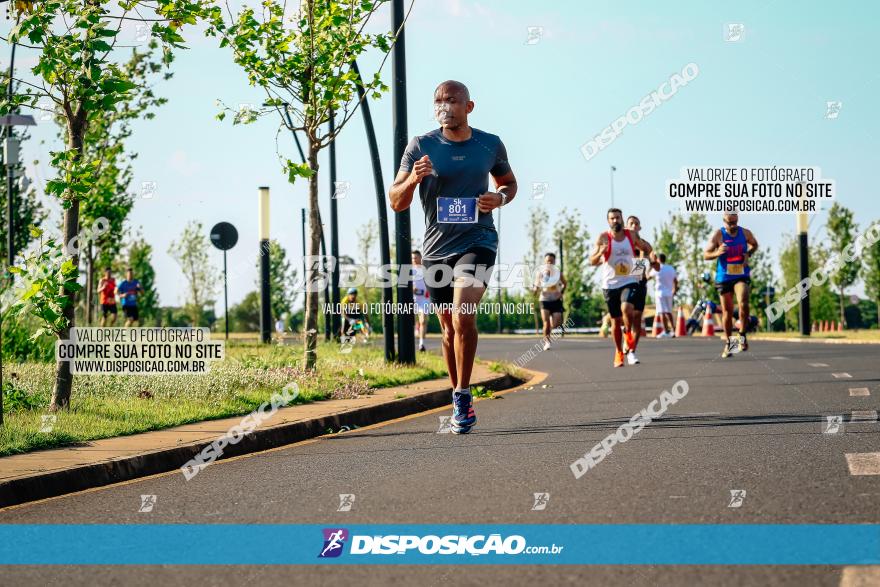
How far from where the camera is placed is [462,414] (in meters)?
8.62

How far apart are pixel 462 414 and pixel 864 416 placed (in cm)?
339

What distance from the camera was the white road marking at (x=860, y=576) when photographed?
12.9 ft

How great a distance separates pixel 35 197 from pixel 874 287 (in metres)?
37.5

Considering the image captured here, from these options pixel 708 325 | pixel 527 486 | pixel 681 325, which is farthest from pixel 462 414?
pixel 681 325

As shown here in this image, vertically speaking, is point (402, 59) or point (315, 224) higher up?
point (402, 59)

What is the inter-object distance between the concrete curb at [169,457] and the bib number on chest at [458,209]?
2297 millimetres

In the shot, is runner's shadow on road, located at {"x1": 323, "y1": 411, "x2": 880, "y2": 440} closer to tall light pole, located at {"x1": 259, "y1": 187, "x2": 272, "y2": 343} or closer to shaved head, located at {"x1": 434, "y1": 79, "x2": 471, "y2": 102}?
shaved head, located at {"x1": 434, "y1": 79, "x2": 471, "y2": 102}

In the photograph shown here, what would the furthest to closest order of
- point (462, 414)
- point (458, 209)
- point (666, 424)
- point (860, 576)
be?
point (666, 424), point (462, 414), point (458, 209), point (860, 576)

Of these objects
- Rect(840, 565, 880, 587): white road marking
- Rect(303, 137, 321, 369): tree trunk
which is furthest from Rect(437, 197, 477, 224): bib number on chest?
Rect(303, 137, 321, 369): tree trunk

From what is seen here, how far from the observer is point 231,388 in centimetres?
1154

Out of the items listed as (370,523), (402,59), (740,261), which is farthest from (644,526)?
(740,261)

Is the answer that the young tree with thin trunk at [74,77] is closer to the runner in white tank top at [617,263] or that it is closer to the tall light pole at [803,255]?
the runner in white tank top at [617,263]

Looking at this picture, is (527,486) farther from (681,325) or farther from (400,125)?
(681,325)

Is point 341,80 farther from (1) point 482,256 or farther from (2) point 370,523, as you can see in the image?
(2) point 370,523
